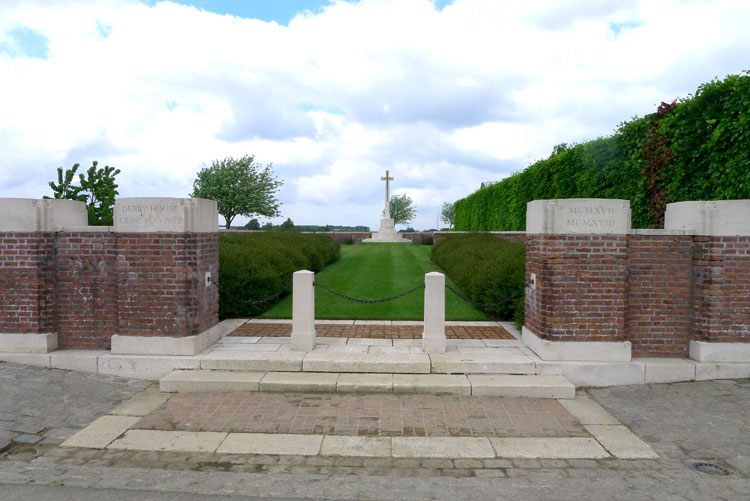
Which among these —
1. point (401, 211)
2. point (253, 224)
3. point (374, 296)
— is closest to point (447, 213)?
point (401, 211)

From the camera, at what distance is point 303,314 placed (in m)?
7.32

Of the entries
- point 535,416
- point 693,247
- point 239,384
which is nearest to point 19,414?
point 239,384

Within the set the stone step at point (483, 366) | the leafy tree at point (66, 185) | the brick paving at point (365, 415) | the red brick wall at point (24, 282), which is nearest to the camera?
the brick paving at point (365, 415)

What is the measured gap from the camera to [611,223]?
6.90m

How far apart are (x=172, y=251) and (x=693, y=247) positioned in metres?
7.86

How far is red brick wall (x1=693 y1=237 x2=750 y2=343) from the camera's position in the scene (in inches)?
269

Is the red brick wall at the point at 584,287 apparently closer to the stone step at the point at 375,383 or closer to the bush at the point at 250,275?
the stone step at the point at 375,383

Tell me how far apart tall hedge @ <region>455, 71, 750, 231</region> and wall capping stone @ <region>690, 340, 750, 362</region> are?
8.25 ft

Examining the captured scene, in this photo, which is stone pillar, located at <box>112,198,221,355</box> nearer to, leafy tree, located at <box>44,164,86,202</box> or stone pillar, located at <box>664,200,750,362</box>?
stone pillar, located at <box>664,200,750,362</box>

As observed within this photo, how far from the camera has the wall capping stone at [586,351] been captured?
6910 millimetres

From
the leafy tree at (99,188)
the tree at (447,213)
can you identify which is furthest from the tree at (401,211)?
the leafy tree at (99,188)

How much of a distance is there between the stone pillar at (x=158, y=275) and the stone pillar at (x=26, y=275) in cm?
117

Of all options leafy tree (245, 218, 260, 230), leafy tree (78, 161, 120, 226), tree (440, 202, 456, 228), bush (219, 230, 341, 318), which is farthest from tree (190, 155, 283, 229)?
tree (440, 202, 456, 228)

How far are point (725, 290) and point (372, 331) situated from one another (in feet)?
18.3
